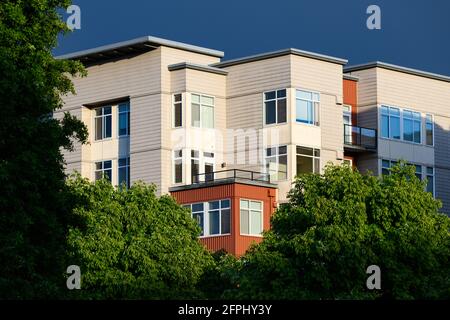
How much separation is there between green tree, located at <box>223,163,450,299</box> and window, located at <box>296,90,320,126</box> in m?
14.3

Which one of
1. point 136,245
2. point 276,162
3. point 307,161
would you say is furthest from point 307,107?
point 136,245

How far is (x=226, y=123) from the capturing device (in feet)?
240

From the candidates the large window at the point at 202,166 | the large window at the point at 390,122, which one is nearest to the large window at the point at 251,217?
the large window at the point at 202,166

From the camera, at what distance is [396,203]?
2168 inches

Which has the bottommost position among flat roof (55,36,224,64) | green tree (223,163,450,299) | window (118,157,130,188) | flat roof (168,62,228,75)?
green tree (223,163,450,299)

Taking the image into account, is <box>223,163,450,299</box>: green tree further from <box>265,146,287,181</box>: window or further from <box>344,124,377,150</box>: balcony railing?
<box>344,124,377,150</box>: balcony railing

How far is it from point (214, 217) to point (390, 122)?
14.4m

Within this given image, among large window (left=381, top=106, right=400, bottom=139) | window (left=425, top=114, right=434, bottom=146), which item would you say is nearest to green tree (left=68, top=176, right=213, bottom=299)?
large window (left=381, top=106, right=400, bottom=139)

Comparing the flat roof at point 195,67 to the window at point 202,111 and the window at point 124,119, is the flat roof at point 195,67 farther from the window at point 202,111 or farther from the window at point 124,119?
the window at point 124,119

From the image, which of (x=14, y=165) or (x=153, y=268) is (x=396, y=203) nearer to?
(x=153, y=268)

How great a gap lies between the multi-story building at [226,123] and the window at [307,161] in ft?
0.25

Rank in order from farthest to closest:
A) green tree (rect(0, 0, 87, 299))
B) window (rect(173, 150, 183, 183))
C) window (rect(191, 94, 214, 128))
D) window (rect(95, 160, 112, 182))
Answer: window (rect(95, 160, 112, 182)) < window (rect(191, 94, 214, 128)) < window (rect(173, 150, 183, 183)) < green tree (rect(0, 0, 87, 299))

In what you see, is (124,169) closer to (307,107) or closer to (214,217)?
Answer: (214,217)

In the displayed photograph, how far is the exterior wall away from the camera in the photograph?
6656 centimetres
